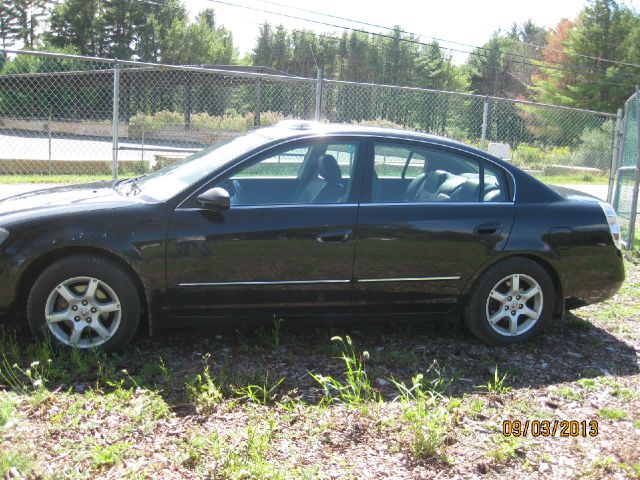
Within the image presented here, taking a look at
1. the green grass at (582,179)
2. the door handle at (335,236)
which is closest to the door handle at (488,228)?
the door handle at (335,236)

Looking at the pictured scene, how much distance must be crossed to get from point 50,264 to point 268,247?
1369 millimetres

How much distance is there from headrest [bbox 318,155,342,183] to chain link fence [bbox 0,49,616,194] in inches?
124

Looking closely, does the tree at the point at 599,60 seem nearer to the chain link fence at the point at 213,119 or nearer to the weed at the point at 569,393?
the chain link fence at the point at 213,119

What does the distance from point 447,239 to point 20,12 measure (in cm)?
6044

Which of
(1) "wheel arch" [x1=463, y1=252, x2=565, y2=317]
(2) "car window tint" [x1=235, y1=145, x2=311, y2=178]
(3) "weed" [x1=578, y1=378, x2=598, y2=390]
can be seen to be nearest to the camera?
(3) "weed" [x1=578, y1=378, x2=598, y2=390]

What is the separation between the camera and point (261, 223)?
4.12 metres

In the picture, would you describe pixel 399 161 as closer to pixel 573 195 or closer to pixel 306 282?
pixel 306 282

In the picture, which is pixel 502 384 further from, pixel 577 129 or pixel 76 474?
pixel 577 129

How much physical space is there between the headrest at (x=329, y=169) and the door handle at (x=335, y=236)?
16.4 inches

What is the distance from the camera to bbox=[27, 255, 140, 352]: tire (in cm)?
385

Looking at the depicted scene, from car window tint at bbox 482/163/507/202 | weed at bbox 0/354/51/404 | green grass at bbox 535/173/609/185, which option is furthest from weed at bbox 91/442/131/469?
green grass at bbox 535/173/609/185

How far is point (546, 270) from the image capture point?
4738mm

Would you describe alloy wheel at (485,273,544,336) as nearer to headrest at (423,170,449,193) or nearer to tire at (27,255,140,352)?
headrest at (423,170,449,193)

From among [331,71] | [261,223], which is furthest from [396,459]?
[331,71]
